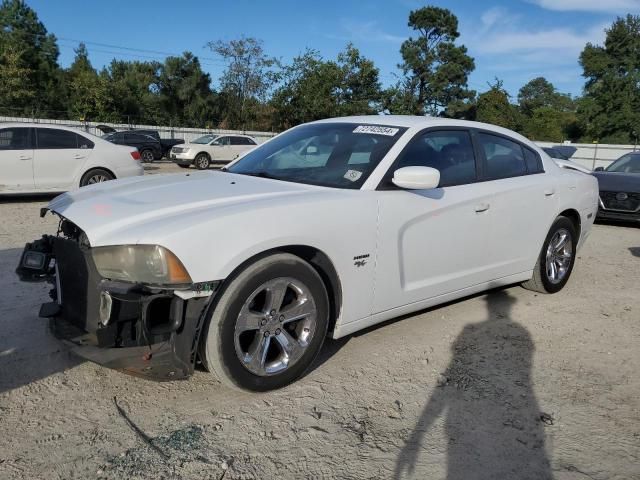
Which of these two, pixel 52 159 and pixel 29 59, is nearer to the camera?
pixel 52 159

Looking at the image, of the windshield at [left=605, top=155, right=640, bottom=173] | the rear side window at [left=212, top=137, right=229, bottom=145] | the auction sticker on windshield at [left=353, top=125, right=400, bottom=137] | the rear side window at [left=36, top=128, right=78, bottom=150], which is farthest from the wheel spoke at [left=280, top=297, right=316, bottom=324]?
the rear side window at [left=212, top=137, right=229, bottom=145]

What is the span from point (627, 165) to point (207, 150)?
16.7 meters

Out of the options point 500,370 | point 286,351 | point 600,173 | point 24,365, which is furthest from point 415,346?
point 600,173

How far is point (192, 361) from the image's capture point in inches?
107

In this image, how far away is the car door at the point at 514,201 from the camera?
14.1 feet

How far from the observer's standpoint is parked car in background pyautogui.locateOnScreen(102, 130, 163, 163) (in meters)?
26.1

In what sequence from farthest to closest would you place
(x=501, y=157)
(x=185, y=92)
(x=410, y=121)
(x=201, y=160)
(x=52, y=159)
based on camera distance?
(x=185, y=92) → (x=201, y=160) → (x=52, y=159) → (x=501, y=157) → (x=410, y=121)

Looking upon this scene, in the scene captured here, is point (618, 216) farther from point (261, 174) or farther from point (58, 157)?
point (58, 157)

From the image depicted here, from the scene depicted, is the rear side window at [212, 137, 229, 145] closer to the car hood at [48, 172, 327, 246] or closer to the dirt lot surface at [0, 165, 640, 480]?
the dirt lot surface at [0, 165, 640, 480]

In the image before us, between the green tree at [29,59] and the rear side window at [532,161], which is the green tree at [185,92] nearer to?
the green tree at [29,59]

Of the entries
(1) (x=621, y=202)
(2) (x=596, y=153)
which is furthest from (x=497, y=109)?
(1) (x=621, y=202)

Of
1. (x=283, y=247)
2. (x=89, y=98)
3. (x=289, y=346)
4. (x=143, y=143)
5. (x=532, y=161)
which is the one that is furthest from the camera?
(x=89, y=98)

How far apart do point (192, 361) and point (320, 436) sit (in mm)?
742

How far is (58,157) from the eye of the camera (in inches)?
391
